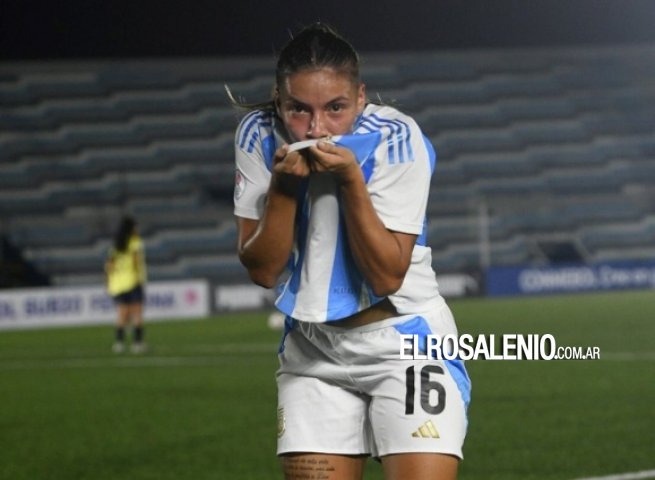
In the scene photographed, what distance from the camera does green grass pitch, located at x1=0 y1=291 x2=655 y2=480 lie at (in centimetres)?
929

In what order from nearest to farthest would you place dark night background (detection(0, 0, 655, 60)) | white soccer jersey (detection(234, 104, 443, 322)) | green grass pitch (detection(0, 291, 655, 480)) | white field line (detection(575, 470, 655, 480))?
white soccer jersey (detection(234, 104, 443, 322)) < white field line (detection(575, 470, 655, 480)) < green grass pitch (detection(0, 291, 655, 480)) < dark night background (detection(0, 0, 655, 60))

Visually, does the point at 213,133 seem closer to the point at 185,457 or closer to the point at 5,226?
the point at 5,226

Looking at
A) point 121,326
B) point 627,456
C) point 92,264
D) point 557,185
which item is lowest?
point 627,456

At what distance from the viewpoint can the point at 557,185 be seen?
140 ft

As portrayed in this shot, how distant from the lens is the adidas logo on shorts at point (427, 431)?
161 inches

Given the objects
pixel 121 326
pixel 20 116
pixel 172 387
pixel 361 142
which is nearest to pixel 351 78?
pixel 361 142

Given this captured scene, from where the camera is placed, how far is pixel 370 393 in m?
4.17

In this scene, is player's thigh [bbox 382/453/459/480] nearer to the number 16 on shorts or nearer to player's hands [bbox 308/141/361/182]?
the number 16 on shorts

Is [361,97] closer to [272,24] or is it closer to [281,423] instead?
[281,423]

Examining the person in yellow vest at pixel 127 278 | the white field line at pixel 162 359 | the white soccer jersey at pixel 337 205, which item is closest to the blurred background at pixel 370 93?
the person in yellow vest at pixel 127 278

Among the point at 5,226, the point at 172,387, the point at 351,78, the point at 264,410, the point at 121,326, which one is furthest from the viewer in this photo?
the point at 5,226

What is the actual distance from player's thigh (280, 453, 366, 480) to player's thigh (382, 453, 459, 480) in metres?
0.15

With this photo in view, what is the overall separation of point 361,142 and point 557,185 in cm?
3940

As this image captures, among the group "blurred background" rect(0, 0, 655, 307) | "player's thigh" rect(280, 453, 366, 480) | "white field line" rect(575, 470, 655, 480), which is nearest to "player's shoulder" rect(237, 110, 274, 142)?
"player's thigh" rect(280, 453, 366, 480)
